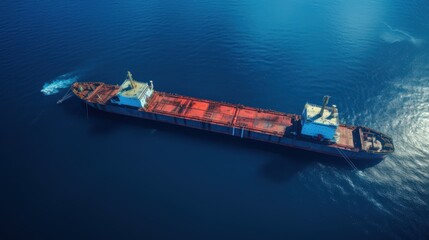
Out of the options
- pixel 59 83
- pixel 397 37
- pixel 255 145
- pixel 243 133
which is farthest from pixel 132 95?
pixel 397 37

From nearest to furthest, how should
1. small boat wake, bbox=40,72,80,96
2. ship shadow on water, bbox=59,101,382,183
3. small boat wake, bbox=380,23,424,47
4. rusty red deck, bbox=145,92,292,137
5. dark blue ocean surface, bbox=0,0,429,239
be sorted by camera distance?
dark blue ocean surface, bbox=0,0,429,239
ship shadow on water, bbox=59,101,382,183
rusty red deck, bbox=145,92,292,137
small boat wake, bbox=40,72,80,96
small boat wake, bbox=380,23,424,47

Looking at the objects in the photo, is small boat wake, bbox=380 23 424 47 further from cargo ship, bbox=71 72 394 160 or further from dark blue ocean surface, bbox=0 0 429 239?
cargo ship, bbox=71 72 394 160

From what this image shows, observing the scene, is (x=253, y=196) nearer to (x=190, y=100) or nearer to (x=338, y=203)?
(x=338, y=203)

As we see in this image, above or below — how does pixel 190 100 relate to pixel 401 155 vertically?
above

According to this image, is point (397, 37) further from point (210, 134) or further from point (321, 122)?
point (210, 134)

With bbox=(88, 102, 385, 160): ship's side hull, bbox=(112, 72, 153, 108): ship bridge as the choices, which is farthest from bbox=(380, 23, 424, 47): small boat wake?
bbox=(112, 72, 153, 108): ship bridge

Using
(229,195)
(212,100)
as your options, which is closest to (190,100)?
(212,100)

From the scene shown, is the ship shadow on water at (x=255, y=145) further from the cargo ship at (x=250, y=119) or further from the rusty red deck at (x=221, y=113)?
the rusty red deck at (x=221, y=113)
